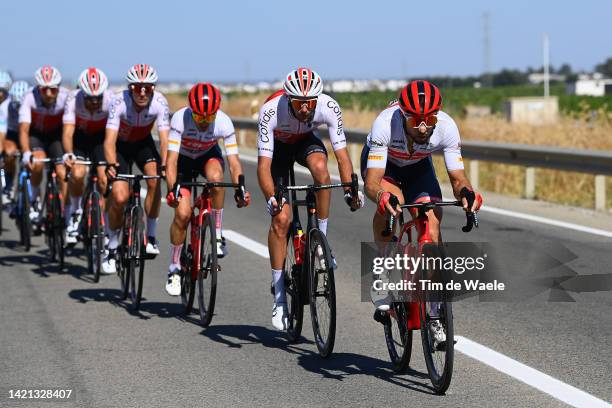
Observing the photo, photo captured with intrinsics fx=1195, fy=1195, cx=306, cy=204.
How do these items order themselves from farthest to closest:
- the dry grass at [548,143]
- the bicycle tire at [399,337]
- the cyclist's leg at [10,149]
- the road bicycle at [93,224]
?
the dry grass at [548,143], the cyclist's leg at [10,149], the road bicycle at [93,224], the bicycle tire at [399,337]

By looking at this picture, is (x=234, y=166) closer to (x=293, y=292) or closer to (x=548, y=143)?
(x=293, y=292)

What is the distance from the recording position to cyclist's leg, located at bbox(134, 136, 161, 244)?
36.2ft

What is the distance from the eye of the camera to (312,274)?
8289mm

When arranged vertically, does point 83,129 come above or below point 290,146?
above

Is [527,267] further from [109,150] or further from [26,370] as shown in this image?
[26,370]

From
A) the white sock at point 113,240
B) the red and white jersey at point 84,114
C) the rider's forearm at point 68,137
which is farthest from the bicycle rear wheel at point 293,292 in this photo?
the red and white jersey at point 84,114

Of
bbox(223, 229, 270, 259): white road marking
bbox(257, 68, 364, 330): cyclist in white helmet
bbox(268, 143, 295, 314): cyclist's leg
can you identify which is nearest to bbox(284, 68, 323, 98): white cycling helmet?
bbox(257, 68, 364, 330): cyclist in white helmet

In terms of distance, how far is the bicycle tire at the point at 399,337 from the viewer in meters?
7.36

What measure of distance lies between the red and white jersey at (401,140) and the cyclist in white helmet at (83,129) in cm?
506

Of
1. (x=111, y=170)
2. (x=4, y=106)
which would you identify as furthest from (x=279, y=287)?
(x=4, y=106)

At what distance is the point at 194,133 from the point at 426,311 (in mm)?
3388

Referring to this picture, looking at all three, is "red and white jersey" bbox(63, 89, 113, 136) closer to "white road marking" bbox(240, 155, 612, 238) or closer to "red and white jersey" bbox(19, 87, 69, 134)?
"red and white jersey" bbox(19, 87, 69, 134)

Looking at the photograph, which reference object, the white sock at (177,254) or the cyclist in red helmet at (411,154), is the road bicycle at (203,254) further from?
the cyclist in red helmet at (411,154)

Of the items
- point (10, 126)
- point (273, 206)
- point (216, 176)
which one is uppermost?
point (10, 126)
